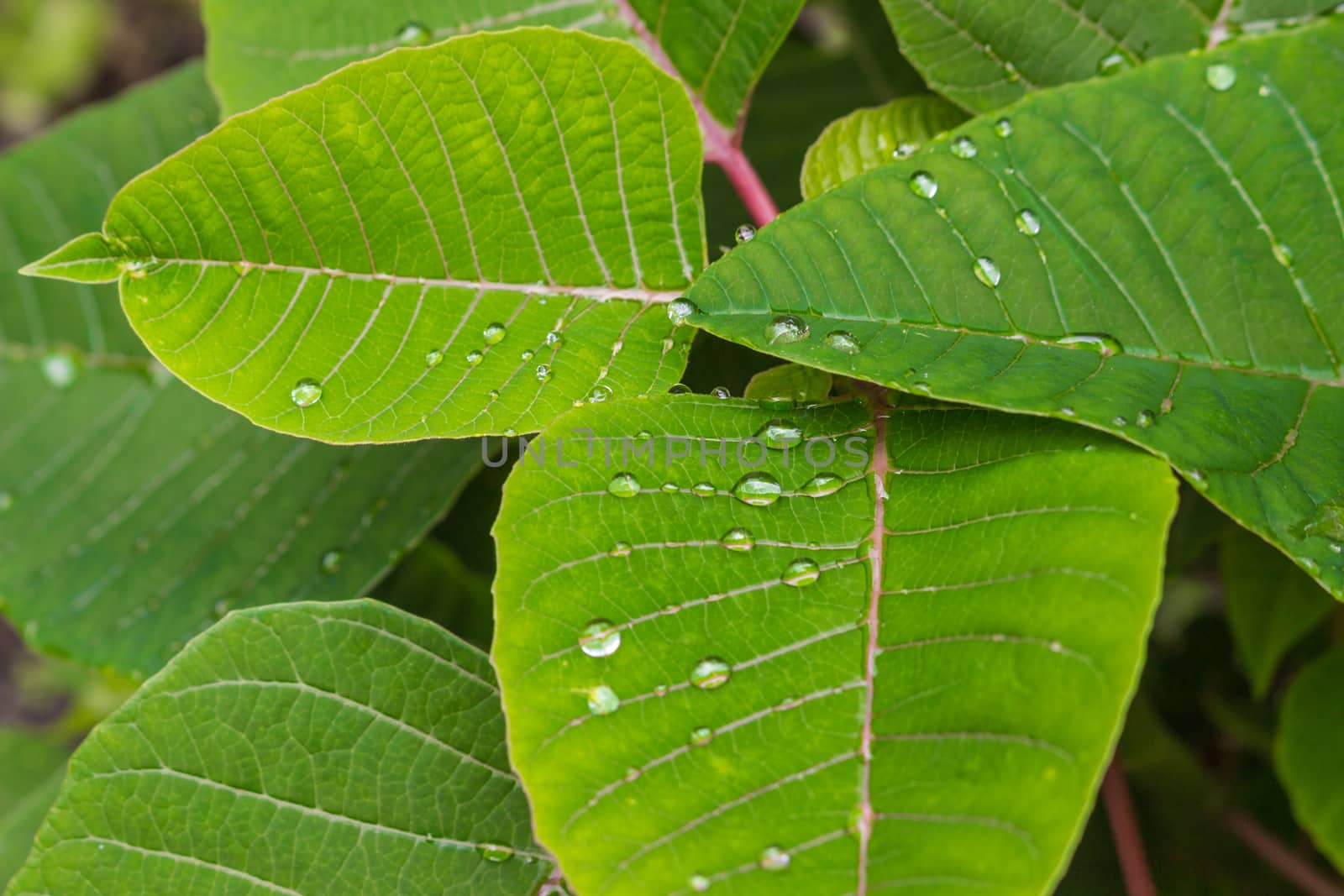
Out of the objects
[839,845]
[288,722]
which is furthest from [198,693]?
[839,845]

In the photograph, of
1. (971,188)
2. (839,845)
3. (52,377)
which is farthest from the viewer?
(52,377)

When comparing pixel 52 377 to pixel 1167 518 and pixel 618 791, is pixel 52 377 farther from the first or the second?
pixel 1167 518

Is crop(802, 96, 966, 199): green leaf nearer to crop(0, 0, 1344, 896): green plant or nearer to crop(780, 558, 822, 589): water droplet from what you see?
crop(0, 0, 1344, 896): green plant

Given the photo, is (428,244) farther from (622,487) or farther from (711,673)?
(711,673)

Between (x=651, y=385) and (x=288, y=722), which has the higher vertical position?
(x=651, y=385)

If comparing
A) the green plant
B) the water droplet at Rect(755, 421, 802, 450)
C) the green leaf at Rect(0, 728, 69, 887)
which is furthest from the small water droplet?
the green leaf at Rect(0, 728, 69, 887)

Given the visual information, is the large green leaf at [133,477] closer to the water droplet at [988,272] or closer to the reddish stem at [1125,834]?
the water droplet at [988,272]

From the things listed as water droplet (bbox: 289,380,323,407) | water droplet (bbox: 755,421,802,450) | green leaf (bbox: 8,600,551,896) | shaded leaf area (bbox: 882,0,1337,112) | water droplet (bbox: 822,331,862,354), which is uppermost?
shaded leaf area (bbox: 882,0,1337,112)

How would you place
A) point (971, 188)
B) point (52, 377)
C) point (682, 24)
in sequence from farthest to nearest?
1. point (52, 377)
2. point (682, 24)
3. point (971, 188)
